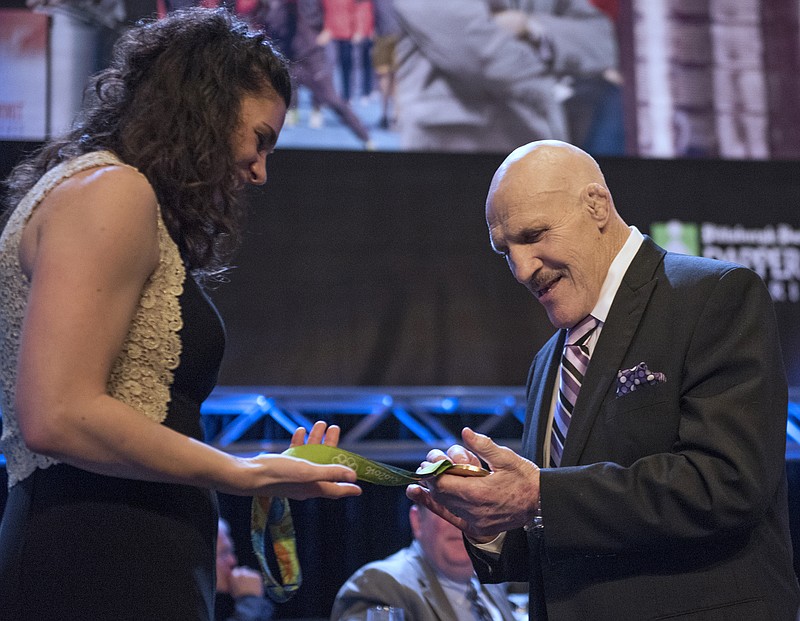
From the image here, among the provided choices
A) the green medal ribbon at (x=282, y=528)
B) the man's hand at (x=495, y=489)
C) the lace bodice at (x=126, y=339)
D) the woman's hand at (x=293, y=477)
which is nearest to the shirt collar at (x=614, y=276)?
the man's hand at (x=495, y=489)

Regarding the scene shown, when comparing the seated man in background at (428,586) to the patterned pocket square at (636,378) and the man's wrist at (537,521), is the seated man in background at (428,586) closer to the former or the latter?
the man's wrist at (537,521)

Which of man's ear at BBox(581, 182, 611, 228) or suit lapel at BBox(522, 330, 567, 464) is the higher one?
man's ear at BBox(581, 182, 611, 228)

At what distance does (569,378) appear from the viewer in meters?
2.05

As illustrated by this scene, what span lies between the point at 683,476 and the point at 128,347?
995 mm

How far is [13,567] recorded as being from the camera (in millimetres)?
1356

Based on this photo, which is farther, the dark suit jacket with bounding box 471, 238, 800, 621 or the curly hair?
the dark suit jacket with bounding box 471, 238, 800, 621

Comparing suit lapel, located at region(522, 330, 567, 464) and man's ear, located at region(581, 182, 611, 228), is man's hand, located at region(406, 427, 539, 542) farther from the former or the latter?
man's ear, located at region(581, 182, 611, 228)

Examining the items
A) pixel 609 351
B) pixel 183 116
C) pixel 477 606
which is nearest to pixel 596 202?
pixel 609 351

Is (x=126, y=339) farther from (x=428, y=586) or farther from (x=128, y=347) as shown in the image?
(x=428, y=586)

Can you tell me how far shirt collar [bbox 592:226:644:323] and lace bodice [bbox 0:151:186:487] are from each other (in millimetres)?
973

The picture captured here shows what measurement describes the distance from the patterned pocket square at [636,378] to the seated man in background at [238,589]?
3087 mm

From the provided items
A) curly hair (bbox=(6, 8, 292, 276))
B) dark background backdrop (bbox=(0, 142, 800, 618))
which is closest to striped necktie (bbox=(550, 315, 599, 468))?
curly hair (bbox=(6, 8, 292, 276))

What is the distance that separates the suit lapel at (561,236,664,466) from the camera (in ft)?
6.09

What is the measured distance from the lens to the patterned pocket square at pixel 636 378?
1.80 m
